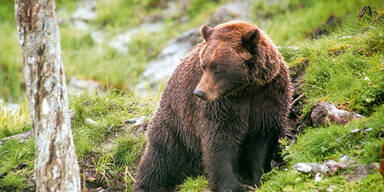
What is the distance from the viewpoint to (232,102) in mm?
4699

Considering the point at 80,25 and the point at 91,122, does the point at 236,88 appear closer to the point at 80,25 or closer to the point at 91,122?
the point at 91,122

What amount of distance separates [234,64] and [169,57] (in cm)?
705

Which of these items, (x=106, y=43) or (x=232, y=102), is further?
(x=106, y=43)

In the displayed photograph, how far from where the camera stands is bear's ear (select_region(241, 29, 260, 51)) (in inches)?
174

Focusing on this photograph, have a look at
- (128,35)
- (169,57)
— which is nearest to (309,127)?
(169,57)

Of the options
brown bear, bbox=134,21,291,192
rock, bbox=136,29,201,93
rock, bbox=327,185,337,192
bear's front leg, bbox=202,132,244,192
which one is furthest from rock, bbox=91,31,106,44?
rock, bbox=327,185,337,192

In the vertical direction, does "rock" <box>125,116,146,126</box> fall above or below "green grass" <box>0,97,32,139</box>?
above

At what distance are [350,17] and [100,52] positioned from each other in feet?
24.2

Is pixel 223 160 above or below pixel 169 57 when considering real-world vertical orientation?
above

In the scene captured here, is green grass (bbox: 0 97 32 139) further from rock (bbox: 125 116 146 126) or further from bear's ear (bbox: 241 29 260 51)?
bear's ear (bbox: 241 29 260 51)

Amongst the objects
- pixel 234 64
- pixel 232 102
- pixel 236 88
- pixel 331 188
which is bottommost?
pixel 331 188

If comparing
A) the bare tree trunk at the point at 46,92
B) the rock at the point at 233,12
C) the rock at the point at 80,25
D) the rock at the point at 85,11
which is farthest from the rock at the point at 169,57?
the bare tree trunk at the point at 46,92

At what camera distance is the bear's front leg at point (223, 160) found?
15.5 ft

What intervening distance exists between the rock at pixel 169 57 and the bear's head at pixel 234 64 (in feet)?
19.8
